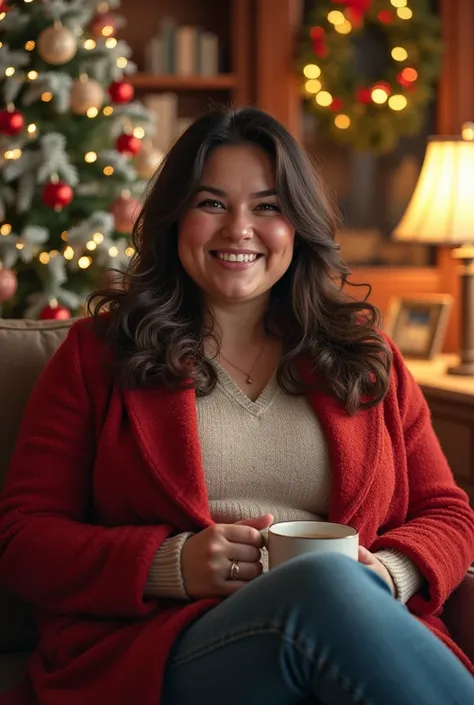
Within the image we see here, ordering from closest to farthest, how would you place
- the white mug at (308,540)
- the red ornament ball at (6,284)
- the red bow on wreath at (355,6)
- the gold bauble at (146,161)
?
the white mug at (308,540)
the red ornament ball at (6,284)
the gold bauble at (146,161)
the red bow on wreath at (355,6)

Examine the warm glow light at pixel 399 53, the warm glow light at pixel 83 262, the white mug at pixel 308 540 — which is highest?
the warm glow light at pixel 399 53

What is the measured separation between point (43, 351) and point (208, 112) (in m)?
0.48

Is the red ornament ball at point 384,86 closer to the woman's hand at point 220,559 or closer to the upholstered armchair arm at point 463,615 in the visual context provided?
the upholstered armchair arm at point 463,615

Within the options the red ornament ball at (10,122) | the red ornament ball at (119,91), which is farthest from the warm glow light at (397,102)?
the red ornament ball at (10,122)

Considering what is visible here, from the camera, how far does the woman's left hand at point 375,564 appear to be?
1529mm

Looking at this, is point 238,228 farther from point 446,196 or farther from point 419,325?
point 419,325

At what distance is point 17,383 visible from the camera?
1.82 meters

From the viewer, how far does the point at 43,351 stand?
1859 millimetres

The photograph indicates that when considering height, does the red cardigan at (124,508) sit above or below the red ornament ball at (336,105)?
below

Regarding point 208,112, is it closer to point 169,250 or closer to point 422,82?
point 169,250

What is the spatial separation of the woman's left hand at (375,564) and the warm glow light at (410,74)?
306cm

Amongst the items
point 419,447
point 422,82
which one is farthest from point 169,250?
point 422,82

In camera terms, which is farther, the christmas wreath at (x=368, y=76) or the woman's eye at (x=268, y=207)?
the christmas wreath at (x=368, y=76)

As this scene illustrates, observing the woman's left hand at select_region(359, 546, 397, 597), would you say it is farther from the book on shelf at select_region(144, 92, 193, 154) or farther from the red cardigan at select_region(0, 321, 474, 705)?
the book on shelf at select_region(144, 92, 193, 154)
